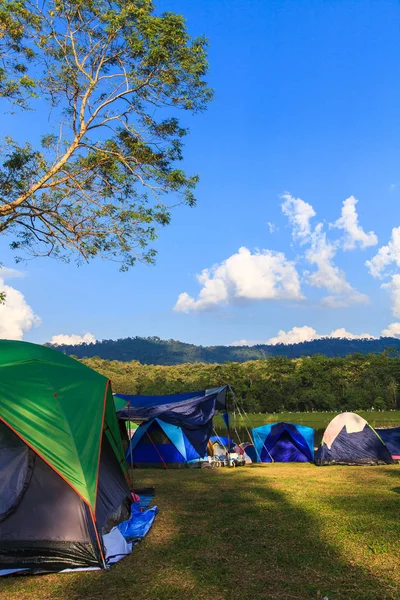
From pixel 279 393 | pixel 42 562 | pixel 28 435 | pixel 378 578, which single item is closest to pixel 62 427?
pixel 28 435

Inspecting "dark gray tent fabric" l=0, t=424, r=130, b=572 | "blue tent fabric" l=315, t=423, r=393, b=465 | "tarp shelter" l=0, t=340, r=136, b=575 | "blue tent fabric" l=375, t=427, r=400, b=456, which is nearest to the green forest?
"blue tent fabric" l=375, t=427, r=400, b=456

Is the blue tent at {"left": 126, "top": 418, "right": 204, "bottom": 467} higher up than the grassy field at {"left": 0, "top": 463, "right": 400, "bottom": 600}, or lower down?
lower down

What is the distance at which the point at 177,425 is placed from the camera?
14.3 meters

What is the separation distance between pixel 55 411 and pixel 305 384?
74688mm

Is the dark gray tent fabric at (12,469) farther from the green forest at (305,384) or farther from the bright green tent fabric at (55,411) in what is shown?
the green forest at (305,384)

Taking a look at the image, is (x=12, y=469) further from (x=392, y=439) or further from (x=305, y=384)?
Answer: (x=305, y=384)

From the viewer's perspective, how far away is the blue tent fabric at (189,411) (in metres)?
14.0

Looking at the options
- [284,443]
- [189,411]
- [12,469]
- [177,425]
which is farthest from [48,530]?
[284,443]

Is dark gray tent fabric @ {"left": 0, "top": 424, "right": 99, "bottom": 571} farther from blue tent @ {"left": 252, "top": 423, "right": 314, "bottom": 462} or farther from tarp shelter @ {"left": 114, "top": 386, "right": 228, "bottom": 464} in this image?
blue tent @ {"left": 252, "top": 423, "right": 314, "bottom": 462}

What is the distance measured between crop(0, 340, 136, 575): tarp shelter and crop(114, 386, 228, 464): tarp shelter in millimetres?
8090

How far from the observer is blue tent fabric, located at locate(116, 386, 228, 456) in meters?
14.0

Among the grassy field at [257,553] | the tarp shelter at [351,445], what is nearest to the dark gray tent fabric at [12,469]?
the grassy field at [257,553]

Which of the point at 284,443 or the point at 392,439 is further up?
the point at 392,439

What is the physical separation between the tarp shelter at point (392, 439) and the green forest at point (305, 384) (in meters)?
54.9
